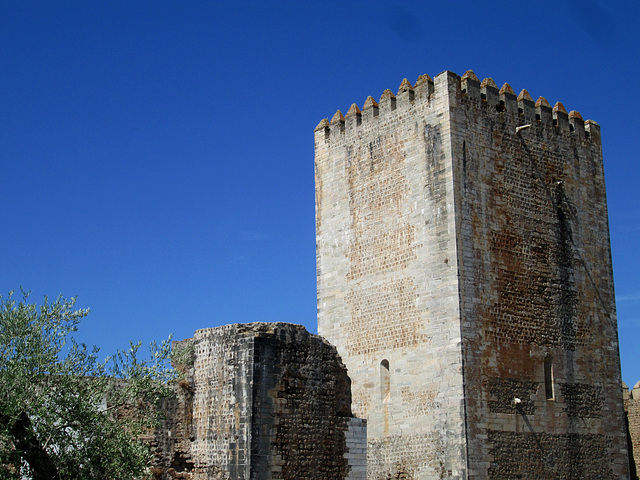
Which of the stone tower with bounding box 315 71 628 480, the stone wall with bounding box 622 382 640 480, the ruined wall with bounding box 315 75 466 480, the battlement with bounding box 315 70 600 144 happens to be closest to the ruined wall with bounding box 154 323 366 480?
the ruined wall with bounding box 315 75 466 480

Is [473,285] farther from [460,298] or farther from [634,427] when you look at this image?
[634,427]

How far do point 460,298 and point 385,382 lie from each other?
281 centimetres

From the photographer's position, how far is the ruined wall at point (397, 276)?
63.4 ft

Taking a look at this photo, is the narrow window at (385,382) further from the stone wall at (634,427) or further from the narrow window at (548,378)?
the stone wall at (634,427)

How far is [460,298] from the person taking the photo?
19.3 meters

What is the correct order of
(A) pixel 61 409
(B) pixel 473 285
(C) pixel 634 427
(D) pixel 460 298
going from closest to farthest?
(A) pixel 61 409 < (D) pixel 460 298 < (B) pixel 473 285 < (C) pixel 634 427

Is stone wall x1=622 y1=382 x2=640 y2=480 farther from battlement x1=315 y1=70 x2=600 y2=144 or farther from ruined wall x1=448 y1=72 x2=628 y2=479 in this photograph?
battlement x1=315 y1=70 x2=600 y2=144

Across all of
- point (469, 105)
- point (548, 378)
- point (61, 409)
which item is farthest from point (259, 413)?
point (469, 105)

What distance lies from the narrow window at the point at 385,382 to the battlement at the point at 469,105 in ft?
19.3

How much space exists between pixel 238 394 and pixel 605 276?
11.0 metres

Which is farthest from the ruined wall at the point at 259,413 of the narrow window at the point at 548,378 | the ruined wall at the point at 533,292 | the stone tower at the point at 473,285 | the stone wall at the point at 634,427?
the stone wall at the point at 634,427

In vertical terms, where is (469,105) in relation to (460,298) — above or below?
above

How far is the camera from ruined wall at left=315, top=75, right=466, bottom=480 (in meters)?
19.3

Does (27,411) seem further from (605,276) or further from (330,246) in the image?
(605,276)
